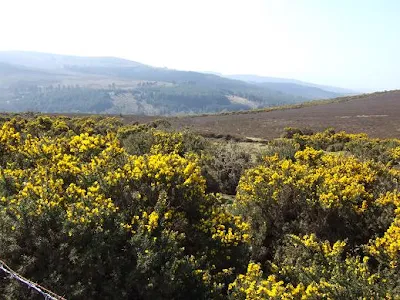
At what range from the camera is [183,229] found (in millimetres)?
6281

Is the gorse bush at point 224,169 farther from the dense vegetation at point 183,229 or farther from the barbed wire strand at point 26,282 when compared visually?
the barbed wire strand at point 26,282

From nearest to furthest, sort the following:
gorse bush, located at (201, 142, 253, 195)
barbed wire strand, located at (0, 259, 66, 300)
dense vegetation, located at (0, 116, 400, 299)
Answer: barbed wire strand, located at (0, 259, 66, 300), dense vegetation, located at (0, 116, 400, 299), gorse bush, located at (201, 142, 253, 195)

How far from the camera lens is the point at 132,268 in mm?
5219

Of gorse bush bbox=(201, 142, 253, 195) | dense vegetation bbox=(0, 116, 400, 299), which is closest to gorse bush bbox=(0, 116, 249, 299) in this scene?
dense vegetation bbox=(0, 116, 400, 299)

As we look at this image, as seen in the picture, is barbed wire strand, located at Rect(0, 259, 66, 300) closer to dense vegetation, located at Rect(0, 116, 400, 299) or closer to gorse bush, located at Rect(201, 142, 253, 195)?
dense vegetation, located at Rect(0, 116, 400, 299)

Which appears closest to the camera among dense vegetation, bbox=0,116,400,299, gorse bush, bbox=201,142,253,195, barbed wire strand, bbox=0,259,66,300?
barbed wire strand, bbox=0,259,66,300

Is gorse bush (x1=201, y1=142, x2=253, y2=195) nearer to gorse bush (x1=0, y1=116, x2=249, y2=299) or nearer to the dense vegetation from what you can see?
the dense vegetation

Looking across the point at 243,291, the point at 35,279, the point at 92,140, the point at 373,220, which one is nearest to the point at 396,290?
the point at 243,291

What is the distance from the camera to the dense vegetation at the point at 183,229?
492 centimetres

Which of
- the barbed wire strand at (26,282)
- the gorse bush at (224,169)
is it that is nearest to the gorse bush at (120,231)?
the barbed wire strand at (26,282)

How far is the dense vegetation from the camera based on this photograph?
492 cm

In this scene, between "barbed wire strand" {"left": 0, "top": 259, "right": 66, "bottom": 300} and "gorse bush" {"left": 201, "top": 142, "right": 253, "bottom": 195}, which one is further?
"gorse bush" {"left": 201, "top": 142, "right": 253, "bottom": 195}

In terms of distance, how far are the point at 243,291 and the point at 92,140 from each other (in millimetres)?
5054

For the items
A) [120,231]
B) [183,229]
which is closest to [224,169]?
[183,229]
